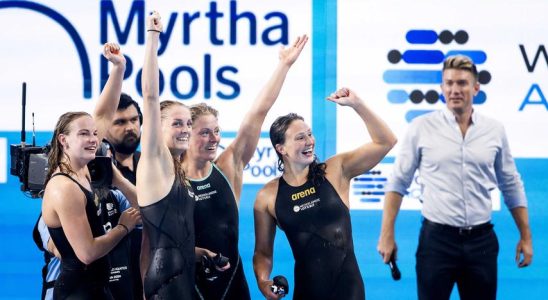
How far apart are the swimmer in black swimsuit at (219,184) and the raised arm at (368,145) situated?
1.28 ft

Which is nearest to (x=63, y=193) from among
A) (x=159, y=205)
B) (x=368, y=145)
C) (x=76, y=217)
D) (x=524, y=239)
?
(x=76, y=217)

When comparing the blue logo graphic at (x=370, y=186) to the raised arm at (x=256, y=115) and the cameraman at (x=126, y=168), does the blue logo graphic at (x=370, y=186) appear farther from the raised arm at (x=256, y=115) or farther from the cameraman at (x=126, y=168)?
the cameraman at (x=126, y=168)

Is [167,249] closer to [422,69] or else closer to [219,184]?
[219,184]

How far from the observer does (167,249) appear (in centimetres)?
370

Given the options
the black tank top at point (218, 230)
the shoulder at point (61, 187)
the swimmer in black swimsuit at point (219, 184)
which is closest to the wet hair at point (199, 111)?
the swimmer in black swimsuit at point (219, 184)

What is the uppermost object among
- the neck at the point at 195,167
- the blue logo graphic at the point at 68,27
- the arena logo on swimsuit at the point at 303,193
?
the blue logo graphic at the point at 68,27

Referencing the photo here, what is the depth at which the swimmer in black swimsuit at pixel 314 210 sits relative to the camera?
4.22 metres

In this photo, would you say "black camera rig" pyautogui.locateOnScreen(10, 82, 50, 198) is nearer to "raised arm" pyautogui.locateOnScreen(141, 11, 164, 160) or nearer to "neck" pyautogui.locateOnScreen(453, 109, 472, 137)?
"raised arm" pyautogui.locateOnScreen(141, 11, 164, 160)

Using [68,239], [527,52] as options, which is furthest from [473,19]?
[68,239]

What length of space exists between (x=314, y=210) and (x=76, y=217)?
1194mm

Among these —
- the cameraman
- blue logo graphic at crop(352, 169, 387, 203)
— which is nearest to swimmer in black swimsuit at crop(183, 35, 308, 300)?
the cameraman

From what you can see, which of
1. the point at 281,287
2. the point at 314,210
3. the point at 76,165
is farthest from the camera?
the point at 314,210

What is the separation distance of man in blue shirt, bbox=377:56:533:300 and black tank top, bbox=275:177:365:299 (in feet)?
1.45

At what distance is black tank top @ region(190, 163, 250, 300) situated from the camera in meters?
4.20
